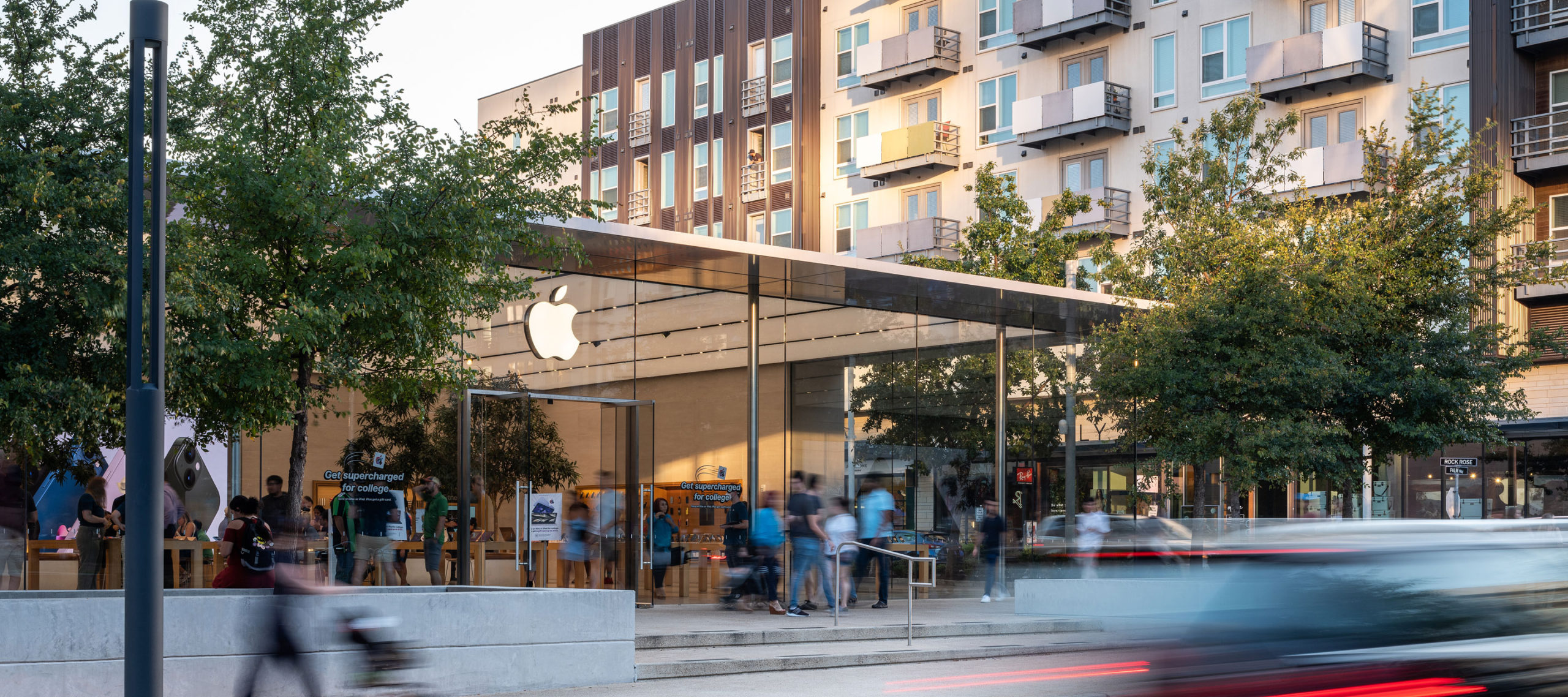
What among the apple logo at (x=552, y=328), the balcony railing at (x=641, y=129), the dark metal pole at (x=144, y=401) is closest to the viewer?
the dark metal pole at (x=144, y=401)

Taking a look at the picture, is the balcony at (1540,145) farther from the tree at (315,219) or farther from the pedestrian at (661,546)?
the tree at (315,219)

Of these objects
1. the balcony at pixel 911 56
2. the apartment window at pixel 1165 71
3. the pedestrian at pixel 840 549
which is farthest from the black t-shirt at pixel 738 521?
the balcony at pixel 911 56

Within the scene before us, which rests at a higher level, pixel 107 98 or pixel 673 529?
pixel 107 98

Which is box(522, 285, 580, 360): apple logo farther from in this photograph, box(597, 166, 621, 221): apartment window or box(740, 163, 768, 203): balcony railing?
box(597, 166, 621, 221): apartment window

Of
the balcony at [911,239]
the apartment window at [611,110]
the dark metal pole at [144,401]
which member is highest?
the apartment window at [611,110]

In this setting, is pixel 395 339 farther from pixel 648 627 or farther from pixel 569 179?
pixel 569 179

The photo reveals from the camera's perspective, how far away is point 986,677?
1352 cm

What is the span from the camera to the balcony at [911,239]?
4412 cm

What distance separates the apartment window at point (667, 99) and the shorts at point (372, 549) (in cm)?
3572

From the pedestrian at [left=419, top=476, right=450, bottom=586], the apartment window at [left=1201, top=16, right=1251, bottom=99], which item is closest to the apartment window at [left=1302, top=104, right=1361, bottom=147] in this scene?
the apartment window at [left=1201, top=16, right=1251, bottom=99]

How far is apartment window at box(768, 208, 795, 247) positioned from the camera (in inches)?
1909

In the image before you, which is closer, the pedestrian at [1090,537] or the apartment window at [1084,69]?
the pedestrian at [1090,537]

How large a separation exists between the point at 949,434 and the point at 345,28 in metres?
12.3

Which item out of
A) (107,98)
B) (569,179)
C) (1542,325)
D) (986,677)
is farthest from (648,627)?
(569,179)
